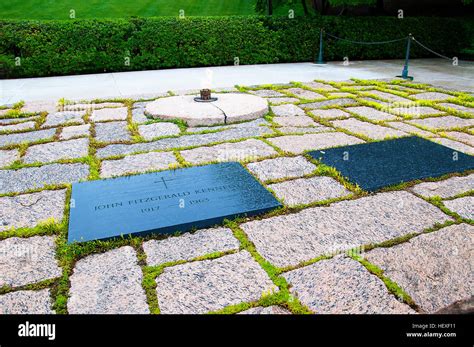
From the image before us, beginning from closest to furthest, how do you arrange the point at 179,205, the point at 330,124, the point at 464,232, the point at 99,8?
the point at 464,232
the point at 179,205
the point at 330,124
the point at 99,8

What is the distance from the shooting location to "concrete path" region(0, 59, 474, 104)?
312 inches

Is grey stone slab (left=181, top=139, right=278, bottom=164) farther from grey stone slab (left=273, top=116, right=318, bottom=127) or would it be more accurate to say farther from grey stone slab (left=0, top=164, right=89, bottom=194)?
grey stone slab (left=0, top=164, right=89, bottom=194)

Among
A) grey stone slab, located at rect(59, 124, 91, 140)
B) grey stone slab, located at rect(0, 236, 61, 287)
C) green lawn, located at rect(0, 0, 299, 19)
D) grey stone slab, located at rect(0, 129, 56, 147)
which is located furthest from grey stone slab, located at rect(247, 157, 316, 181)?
green lawn, located at rect(0, 0, 299, 19)

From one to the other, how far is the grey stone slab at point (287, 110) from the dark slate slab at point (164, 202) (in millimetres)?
2484

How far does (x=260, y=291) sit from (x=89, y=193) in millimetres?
1764

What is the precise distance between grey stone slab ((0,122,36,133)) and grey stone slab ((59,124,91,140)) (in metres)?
0.53

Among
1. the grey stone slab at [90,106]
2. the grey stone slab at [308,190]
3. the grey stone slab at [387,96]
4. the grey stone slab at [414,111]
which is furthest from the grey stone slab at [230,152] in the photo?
the grey stone slab at [387,96]

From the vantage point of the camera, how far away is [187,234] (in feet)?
9.38

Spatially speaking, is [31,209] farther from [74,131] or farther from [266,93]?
[266,93]

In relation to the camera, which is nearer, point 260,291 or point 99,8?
point 260,291

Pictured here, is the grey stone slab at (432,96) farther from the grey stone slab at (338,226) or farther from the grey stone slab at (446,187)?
the grey stone slab at (338,226)

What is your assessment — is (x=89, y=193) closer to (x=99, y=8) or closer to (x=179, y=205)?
(x=179, y=205)

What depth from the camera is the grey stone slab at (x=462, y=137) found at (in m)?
4.75
